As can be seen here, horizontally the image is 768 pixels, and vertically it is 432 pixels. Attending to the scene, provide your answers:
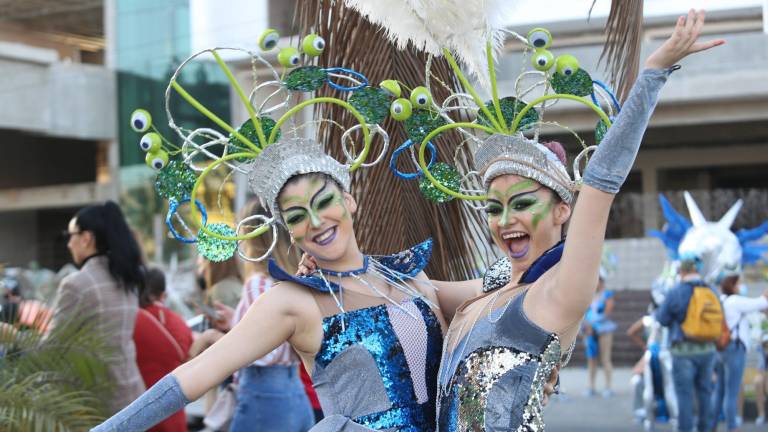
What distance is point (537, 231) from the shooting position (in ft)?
8.59

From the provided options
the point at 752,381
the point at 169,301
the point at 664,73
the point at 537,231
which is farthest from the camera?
the point at 169,301

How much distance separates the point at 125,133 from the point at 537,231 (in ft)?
70.9

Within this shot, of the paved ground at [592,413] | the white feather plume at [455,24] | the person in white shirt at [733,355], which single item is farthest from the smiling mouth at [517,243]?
the person in white shirt at [733,355]

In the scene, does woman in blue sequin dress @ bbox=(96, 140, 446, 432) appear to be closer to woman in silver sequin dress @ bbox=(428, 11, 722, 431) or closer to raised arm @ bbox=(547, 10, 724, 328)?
woman in silver sequin dress @ bbox=(428, 11, 722, 431)

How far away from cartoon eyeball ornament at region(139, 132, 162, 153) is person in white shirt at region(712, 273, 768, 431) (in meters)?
6.32

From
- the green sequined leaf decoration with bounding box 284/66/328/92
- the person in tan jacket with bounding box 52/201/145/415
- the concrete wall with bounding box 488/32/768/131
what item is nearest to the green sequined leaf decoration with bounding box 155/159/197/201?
the green sequined leaf decoration with bounding box 284/66/328/92

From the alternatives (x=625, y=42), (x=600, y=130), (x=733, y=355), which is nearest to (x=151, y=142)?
(x=600, y=130)

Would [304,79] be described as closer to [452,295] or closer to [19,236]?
[452,295]

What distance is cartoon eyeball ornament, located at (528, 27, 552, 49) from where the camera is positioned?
2727 mm

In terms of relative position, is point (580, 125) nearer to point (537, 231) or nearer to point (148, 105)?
point (148, 105)

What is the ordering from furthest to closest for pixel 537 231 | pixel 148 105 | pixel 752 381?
1. pixel 148 105
2. pixel 752 381
3. pixel 537 231

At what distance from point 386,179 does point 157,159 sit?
1.11 metres

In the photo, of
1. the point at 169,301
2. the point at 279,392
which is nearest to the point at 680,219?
the point at 279,392

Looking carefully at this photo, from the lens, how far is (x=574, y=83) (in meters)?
2.69
